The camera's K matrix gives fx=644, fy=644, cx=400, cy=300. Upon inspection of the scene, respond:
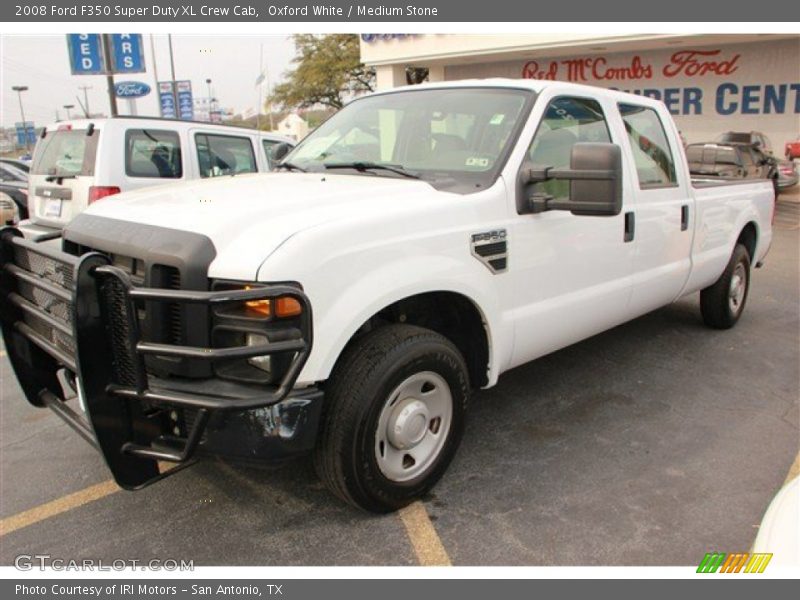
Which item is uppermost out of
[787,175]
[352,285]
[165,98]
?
[165,98]

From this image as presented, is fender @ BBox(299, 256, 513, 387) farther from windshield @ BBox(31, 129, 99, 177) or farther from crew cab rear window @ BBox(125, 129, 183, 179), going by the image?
windshield @ BBox(31, 129, 99, 177)

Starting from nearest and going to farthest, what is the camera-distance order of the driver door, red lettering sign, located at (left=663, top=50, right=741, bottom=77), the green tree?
the driver door → red lettering sign, located at (left=663, top=50, right=741, bottom=77) → the green tree

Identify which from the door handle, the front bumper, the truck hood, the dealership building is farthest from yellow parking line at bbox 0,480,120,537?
the dealership building

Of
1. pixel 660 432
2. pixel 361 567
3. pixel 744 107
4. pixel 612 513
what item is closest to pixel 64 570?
pixel 361 567

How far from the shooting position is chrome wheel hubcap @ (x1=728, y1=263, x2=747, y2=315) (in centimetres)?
568

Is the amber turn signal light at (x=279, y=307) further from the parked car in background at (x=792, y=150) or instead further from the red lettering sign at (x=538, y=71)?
the red lettering sign at (x=538, y=71)

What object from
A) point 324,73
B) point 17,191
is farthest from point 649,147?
point 324,73

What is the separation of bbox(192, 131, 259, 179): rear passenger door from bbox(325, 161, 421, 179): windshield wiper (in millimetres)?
4230

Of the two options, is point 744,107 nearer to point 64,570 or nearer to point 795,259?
point 795,259

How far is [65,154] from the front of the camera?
7.07 meters

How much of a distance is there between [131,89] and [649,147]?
45.8ft

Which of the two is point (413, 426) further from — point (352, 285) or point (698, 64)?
point (698, 64)

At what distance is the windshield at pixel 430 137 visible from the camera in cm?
334

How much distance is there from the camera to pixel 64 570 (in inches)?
104
